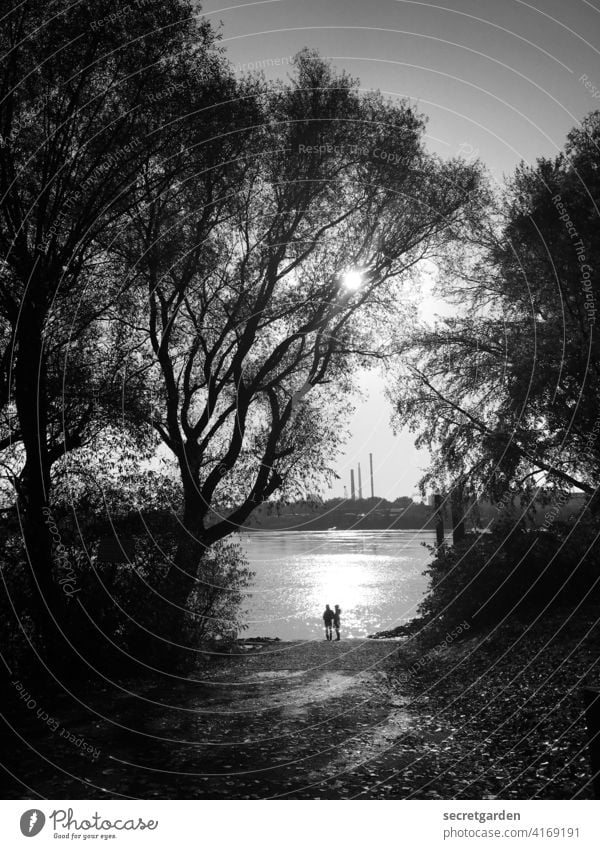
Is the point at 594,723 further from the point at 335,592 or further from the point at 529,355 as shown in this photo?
the point at 335,592

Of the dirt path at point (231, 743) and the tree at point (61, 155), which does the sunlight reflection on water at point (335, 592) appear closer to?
the dirt path at point (231, 743)

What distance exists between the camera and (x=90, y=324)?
53.8 ft

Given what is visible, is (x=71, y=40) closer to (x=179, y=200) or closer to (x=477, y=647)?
(x=179, y=200)

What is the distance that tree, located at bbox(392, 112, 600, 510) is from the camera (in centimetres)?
1555

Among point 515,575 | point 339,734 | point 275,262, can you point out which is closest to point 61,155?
point 275,262

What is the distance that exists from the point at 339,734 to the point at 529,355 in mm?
12147

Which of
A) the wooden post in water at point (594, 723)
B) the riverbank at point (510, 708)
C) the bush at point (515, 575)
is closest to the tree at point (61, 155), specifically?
the riverbank at point (510, 708)

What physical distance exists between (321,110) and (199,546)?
14.4m

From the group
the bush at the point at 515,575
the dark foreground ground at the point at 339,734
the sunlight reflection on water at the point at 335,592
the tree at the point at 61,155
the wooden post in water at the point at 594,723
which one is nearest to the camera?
the wooden post in water at the point at 594,723

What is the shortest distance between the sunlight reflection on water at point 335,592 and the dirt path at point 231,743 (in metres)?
12.6

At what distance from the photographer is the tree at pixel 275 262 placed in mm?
17391

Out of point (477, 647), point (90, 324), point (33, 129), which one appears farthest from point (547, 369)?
point (33, 129)

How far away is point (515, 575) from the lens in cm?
1747

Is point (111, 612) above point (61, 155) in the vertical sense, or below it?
below
